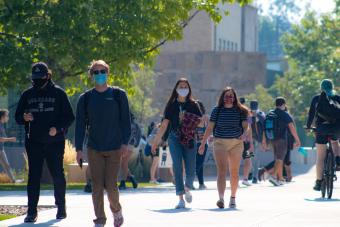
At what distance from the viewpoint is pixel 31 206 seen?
46.1ft

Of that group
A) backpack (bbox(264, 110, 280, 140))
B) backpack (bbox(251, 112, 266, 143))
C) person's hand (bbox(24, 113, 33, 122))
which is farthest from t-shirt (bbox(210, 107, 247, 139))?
backpack (bbox(251, 112, 266, 143))

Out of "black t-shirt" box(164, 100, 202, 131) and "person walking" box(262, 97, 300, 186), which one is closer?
"black t-shirt" box(164, 100, 202, 131)

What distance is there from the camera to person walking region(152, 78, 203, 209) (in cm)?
1666

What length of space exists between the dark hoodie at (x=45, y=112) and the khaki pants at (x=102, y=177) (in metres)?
1.22

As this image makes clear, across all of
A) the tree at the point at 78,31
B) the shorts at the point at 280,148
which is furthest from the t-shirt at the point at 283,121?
the tree at the point at 78,31

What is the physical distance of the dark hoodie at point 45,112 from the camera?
14.1 metres

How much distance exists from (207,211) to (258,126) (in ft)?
34.9

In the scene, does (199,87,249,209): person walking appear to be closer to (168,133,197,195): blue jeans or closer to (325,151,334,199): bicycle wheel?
(168,133,197,195): blue jeans

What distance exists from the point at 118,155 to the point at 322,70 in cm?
5300

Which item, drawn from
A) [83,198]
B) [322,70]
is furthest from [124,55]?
[322,70]

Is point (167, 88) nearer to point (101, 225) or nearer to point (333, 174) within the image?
point (333, 174)

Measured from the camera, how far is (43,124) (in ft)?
46.3

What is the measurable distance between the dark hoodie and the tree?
8.93 meters

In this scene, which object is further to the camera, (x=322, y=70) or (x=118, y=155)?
(x=322, y=70)
